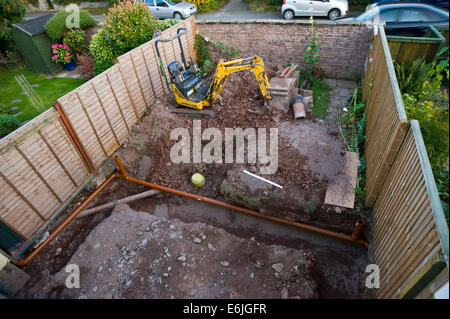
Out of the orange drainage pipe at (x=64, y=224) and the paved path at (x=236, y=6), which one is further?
the paved path at (x=236, y=6)

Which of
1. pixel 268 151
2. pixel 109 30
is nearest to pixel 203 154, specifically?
pixel 268 151

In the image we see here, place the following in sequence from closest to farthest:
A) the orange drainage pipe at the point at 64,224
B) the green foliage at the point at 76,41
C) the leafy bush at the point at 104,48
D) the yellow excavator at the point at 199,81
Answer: the orange drainage pipe at the point at 64,224, the yellow excavator at the point at 199,81, the leafy bush at the point at 104,48, the green foliage at the point at 76,41

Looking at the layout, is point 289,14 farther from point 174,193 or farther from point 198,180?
point 174,193

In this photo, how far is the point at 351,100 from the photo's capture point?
866cm

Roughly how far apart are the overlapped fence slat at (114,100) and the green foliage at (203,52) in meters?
1.93

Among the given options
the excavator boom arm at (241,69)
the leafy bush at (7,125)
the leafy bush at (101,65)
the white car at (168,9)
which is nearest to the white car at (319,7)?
the white car at (168,9)

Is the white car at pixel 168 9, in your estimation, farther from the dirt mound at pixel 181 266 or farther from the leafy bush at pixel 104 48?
the dirt mound at pixel 181 266

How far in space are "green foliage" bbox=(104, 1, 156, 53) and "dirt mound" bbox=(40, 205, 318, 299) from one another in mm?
6630

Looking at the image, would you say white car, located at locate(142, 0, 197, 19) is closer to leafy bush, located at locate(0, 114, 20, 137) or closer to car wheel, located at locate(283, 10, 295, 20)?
car wheel, located at locate(283, 10, 295, 20)

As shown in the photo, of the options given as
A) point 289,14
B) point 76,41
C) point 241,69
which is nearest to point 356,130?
point 241,69

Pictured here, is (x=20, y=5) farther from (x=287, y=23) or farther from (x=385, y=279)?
(x=385, y=279)

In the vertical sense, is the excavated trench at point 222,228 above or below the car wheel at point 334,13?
below

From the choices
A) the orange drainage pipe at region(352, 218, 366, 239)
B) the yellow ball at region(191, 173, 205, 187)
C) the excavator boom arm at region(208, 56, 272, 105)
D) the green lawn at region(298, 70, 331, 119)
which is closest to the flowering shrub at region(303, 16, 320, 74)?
the green lawn at region(298, 70, 331, 119)

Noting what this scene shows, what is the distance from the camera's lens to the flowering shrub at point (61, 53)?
1184 cm
